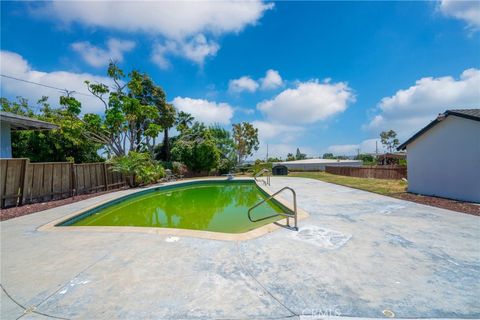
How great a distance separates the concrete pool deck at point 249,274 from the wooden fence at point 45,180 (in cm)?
418

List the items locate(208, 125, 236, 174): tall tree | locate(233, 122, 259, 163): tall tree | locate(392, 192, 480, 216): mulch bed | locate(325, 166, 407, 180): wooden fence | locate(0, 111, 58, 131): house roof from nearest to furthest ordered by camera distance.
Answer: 1. locate(392, 192, 480, 216): mulch bed
2. locate(0, 111, 58, 131): house roof
3. locate(325, 166, 407, 180): wooden fence
4. locate(208, 125, 236, 174): tall tree
5. locate(233, 122, 259, 163): tall tree

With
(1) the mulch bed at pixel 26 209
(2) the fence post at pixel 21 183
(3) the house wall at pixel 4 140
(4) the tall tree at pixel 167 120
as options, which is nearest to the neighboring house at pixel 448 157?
(1) the mulch bed at pixel 26 209

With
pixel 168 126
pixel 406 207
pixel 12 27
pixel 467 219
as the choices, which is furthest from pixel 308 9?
pixel 168 126

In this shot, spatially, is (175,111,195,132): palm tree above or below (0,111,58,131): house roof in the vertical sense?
above

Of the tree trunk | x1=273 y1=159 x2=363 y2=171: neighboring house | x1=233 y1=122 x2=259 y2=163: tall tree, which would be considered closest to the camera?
the tree trunk

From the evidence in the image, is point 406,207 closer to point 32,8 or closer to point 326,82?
point 326,82

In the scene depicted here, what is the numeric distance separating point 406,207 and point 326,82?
488 inches

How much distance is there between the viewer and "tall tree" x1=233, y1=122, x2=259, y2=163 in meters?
33.5

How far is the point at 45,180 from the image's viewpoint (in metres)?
8.96

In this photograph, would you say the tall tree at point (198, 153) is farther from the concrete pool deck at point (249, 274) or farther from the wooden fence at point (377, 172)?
the concrete pool deck at point (249, 274)

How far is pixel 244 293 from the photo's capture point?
8.13ft

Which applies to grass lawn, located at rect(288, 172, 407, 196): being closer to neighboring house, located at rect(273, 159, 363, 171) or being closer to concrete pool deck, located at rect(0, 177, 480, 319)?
concrete pool deck, located at rect(0, 177, 480, 319)

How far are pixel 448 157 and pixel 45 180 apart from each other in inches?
627

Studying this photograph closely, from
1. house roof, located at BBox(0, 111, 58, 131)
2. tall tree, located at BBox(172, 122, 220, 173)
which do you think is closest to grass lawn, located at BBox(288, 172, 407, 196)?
tall tree, located at BBox(172, 122, 220, 173)
